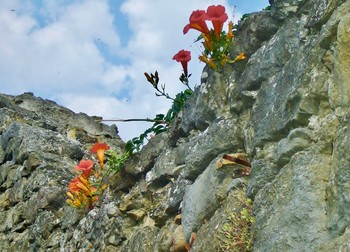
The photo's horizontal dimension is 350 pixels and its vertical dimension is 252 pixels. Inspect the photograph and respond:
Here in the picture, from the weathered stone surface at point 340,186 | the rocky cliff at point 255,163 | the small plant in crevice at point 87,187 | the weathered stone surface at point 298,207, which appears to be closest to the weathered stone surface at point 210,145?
the rocky cliff at point 255,163

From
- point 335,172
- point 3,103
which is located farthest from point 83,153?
point 335,172

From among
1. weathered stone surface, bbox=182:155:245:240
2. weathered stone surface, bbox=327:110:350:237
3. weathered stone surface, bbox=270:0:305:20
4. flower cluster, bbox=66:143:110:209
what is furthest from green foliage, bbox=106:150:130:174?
weathered stone surface, bbox=327:110:350:237

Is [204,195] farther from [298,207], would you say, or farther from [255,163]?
[298,207]

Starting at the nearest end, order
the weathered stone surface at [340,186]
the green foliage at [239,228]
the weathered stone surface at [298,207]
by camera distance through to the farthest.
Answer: the weathered stone surface at [340,186], the weathered stone surface at [298,207], the green foliage at [239,228]

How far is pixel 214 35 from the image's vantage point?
4102 mm

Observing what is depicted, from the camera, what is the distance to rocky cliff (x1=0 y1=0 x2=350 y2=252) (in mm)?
2645

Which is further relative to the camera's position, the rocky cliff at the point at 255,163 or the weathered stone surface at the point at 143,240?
the weathered stone surface at the point at 143,240

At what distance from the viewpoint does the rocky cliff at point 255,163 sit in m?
2.64

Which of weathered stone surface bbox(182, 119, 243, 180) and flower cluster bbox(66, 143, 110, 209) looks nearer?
weathered stone surface bbox(182, 119, 243, 180)

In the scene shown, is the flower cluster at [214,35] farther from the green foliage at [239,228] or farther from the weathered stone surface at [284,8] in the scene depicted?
the green foliage at [239,228]

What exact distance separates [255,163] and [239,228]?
302 millimetres

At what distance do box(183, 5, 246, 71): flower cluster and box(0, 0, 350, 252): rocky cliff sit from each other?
68 mm

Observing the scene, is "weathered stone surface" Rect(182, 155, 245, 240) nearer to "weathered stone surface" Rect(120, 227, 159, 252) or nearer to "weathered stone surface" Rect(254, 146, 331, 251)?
"weathered stone surface" Rect(120, 227, 159, 252)

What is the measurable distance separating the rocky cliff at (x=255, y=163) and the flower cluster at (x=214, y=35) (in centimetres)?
7
